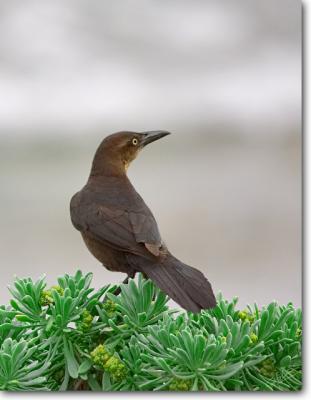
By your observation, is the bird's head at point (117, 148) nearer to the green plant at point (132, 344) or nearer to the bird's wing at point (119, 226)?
the bird's wing at point (119, 226)

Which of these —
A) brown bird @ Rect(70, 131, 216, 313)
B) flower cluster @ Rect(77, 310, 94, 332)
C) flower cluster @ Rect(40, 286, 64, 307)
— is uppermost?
brown bird @ Rect(70, 131, 216, 313)

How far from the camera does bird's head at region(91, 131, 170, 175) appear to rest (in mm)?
1678

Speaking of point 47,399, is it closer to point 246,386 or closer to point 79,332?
point 79,332

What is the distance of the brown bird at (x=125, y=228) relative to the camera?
1366mm

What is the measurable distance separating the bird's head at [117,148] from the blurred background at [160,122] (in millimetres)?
227

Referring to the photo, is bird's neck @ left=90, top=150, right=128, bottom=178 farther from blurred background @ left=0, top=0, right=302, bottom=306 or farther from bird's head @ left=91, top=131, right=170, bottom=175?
blurred background @ left=0, top=0, right=302, bottom=306

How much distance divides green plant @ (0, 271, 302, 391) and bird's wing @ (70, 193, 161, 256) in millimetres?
117

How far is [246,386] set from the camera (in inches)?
50.9

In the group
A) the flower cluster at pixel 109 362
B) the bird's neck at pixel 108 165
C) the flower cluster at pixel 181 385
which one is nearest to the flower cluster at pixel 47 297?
the flower cluster at pixel 109 362

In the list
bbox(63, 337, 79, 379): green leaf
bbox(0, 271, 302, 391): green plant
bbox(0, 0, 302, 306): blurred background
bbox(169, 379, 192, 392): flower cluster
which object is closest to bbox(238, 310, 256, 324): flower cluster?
bbox(0, 271, 302, 391): green plant

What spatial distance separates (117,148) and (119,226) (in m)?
0.25

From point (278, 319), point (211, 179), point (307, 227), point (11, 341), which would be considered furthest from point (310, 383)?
point (211, 179)

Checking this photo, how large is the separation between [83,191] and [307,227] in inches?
19.5

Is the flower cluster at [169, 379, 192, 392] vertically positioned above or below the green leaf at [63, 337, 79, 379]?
below
